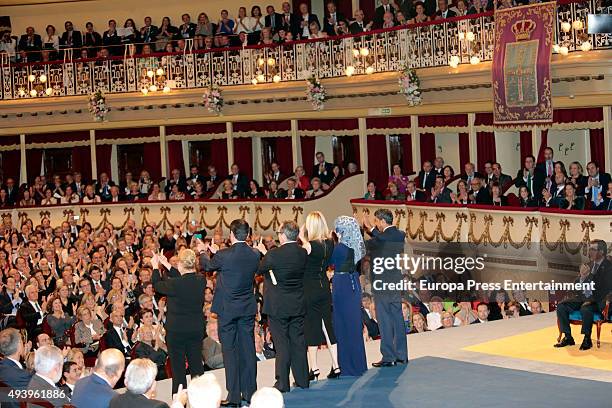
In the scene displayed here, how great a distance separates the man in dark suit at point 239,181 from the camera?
26.6 m

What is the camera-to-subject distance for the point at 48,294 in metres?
17.4

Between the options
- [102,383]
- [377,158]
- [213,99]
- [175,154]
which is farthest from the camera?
[175,154]

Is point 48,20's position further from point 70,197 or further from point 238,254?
point 238,254

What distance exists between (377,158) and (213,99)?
14.0 feet

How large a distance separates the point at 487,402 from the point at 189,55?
18906mm

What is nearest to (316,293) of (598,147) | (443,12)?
(598,147)

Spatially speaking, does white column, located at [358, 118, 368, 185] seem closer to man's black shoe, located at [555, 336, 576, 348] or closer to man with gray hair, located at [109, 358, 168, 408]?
man's black shoe, located at [555, 336, 576, 348]

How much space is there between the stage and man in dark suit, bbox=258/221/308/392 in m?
0.28

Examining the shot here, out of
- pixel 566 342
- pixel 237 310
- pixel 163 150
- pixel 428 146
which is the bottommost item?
pixel 566 342

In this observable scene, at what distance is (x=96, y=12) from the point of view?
1308 inches

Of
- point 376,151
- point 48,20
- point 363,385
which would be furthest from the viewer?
point 48,20

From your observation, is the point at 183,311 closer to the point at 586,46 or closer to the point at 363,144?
the point at 586,46

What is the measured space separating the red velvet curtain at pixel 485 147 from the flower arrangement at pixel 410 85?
1.69 metres

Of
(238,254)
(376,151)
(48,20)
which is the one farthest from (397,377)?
(48,20)
